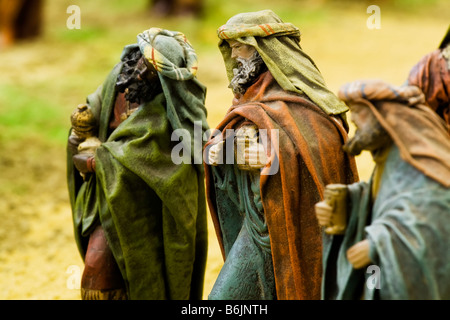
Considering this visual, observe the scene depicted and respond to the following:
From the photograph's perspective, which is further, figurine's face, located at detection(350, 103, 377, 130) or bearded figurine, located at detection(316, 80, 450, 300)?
figurine's face, located at detection(350, 103, 377, 130)

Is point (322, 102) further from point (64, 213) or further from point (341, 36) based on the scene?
point (341, 36)

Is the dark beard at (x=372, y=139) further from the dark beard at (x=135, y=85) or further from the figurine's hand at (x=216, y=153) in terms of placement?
the dark beard at (x=135, y=85)

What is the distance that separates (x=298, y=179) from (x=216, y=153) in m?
0.62

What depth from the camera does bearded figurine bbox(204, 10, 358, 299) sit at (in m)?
4.67

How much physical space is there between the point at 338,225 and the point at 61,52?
539 inches

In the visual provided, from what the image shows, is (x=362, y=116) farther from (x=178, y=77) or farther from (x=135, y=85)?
(x=135, y=85)

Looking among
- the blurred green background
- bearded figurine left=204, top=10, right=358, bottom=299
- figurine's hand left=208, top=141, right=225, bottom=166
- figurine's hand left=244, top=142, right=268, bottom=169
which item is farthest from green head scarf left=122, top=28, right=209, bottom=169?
the blurred green background

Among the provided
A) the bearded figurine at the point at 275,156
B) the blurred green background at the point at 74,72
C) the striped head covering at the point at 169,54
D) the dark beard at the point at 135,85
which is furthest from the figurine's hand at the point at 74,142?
the blurred green background at the point at 74,72

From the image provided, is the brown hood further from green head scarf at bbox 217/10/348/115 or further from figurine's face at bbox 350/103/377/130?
green head scarf at bbox 217/10/348/115

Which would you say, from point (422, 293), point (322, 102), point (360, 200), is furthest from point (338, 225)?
point (322, 102)

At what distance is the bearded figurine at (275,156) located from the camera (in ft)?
15.3

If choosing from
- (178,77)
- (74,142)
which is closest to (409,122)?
(178,77)

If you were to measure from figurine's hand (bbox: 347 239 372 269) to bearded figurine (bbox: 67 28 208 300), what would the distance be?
6.68ft
